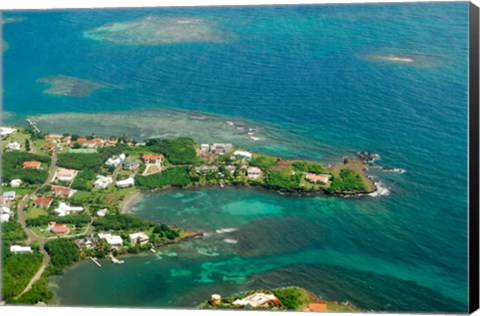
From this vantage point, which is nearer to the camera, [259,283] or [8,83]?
[259,283]

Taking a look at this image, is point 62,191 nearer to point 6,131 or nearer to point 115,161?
point 115,161

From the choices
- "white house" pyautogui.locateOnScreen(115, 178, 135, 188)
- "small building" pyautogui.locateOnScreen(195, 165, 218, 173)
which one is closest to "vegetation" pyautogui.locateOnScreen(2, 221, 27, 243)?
"white house" pyautogui.locateOnScreen(115, 178, 135, 188)

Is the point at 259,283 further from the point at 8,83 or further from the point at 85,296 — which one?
the point at 8,83

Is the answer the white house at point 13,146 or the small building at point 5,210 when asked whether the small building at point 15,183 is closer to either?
the small building at point 5,210

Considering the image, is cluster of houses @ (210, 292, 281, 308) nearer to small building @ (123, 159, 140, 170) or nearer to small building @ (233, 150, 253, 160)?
small building @ (233, 150, 253, 160)

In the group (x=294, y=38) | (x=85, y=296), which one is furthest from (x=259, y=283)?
(x=294, y=38)

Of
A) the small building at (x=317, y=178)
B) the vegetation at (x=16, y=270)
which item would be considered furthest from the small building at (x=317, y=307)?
the vegetation at (x=16, y=270)

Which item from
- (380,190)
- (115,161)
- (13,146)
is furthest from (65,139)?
(380,190)
